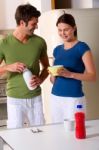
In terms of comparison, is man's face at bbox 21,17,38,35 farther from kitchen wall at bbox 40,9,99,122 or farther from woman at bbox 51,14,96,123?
kitchen wall at bbox 40,9,99,122

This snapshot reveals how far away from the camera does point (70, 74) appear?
241 centimetres

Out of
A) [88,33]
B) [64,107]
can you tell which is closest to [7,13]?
[88,33]

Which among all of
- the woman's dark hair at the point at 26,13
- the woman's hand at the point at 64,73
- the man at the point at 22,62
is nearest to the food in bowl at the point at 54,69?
the woman's hand at the point at 64,73

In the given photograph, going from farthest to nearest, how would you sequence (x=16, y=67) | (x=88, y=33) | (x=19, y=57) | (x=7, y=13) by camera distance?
(x=7, y=13) → (x=88, y=33) → (x=19, y=57) → (x=16, y=67)

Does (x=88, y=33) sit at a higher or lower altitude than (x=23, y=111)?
higher

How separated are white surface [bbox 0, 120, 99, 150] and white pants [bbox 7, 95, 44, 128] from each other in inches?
16.4

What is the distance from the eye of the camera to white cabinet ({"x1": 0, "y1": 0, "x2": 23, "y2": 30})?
4.36 m

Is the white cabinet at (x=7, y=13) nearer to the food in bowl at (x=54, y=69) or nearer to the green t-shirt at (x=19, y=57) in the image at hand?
the green t-shirt at (x=19, y=57)

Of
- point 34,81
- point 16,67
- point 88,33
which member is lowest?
point 34,81

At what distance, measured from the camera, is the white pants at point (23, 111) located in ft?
8.16

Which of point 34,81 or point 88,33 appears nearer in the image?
point 34,81

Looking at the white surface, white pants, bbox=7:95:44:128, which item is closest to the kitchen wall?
white pants, bbox=7:95:44:128

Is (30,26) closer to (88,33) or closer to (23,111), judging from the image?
(23,111)

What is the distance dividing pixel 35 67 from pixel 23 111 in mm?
323
